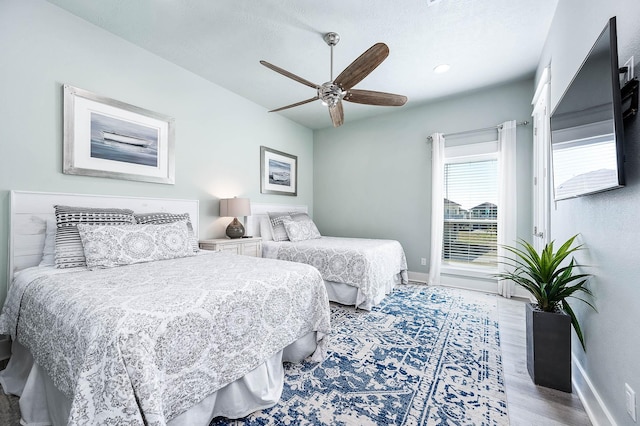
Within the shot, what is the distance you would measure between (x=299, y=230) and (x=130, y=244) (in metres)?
2.39

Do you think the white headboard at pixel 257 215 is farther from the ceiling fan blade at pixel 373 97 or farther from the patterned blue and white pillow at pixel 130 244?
the ceiling fan blade at pixel 373 97

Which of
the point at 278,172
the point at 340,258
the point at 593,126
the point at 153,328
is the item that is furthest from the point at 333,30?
the point at 153,328

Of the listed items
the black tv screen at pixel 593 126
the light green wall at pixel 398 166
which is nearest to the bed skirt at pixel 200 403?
the black tv screen at pixel 593 126

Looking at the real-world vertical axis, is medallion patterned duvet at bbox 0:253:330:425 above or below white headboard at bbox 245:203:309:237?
below

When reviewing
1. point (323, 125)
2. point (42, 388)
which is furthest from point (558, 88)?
point (42, 388)

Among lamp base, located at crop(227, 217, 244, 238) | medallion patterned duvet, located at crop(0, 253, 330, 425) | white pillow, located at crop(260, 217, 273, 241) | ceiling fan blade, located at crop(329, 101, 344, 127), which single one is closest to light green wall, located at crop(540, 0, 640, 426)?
medallion patterned duvet, located at crop(0, 253, 330, 425)

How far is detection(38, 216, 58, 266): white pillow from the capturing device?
2053mm

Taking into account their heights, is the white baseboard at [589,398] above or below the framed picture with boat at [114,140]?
below

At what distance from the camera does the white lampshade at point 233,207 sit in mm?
3477

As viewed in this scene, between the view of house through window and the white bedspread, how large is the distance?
1016mm

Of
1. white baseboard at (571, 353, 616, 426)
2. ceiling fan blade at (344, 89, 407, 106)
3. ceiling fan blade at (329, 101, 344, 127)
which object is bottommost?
white baseboard at (571, 353, 616, 426)

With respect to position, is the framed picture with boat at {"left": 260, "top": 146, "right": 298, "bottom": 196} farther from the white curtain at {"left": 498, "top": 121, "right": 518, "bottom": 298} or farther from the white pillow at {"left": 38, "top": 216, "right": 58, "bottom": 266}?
the white curtain at {"left": 498, "top": 121, "right": 518, "bottom": 298}

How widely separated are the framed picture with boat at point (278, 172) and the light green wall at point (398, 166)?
67cm

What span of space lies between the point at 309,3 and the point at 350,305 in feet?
10.0
